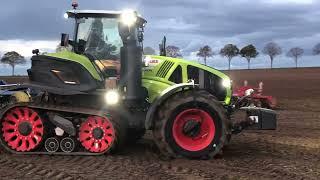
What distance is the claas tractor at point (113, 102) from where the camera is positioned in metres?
9.42

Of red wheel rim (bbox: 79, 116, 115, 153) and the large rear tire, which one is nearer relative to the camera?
the large rear tire

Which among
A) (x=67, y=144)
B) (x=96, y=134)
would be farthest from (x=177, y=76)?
(x=67, y=144)

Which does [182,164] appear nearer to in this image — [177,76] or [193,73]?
[177,76]

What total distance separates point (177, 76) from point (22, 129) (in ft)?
10.7

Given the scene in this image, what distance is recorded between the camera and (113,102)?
9859 mm

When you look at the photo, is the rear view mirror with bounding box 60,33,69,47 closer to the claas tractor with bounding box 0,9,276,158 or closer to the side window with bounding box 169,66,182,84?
the claas tractor with bounding box 0,9,276,158

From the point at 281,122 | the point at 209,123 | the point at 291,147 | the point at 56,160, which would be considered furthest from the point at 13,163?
the point at 281,122

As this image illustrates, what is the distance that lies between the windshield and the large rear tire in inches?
61.1

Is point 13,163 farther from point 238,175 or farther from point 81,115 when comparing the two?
point 238,175

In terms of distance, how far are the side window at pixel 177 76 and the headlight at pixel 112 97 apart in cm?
117

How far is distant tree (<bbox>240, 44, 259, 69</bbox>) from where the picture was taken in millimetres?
122875

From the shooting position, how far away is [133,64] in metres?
9.73

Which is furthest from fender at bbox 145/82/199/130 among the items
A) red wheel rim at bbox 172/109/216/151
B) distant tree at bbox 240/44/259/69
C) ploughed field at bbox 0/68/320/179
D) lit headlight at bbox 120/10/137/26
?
distant tree at bbox 240/44/259/69

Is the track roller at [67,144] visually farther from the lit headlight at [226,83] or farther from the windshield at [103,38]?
the lit headlight at [226,83]
